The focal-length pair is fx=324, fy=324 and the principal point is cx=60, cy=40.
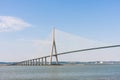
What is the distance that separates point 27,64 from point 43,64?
7904mm

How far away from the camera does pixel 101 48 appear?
75.8 metres

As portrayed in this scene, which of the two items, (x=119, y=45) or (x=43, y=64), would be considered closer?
(x=119, y=45)

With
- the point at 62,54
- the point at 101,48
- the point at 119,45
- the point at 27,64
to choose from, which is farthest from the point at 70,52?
the point at 27,64

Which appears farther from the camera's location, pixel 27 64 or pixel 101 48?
pixel 27 64

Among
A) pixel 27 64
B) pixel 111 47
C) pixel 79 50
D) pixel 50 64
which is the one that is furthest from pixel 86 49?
pixel 27 64

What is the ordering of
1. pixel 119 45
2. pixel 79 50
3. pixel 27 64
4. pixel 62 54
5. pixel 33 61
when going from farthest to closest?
pixel 27 64
pixel 33 61
pixel 62 54
pixel 79 50
pixel 119 45

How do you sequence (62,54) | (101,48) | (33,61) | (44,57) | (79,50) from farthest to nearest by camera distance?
(33,61), (44,57), (62,54), (79,50), (101,48)

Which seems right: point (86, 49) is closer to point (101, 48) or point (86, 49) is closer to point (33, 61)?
point (101, 48)

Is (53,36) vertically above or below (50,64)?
above

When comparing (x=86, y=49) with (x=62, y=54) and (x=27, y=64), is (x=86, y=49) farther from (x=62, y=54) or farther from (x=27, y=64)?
(x=27, y=64)

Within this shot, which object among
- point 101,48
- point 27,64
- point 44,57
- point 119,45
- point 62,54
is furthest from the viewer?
point 27,64

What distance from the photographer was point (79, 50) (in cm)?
8256

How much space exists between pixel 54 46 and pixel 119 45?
24230 mm

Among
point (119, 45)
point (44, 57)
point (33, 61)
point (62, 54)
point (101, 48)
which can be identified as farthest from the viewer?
point (33, 61)
